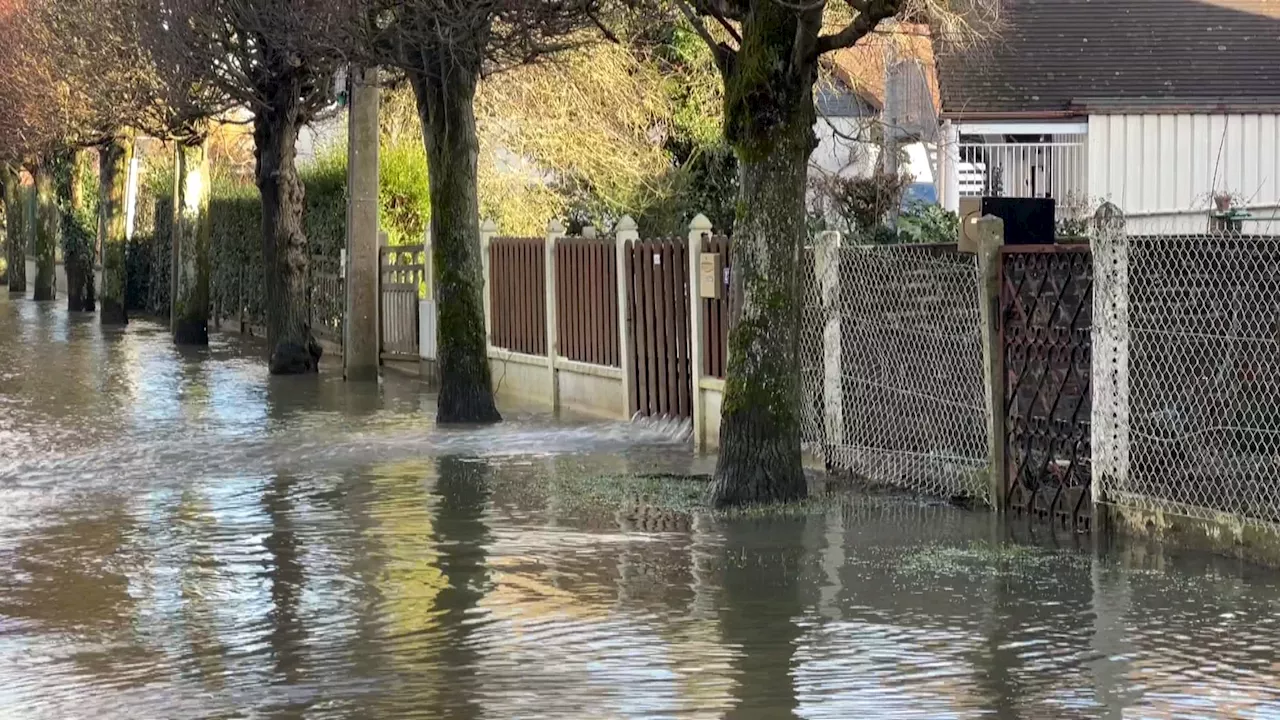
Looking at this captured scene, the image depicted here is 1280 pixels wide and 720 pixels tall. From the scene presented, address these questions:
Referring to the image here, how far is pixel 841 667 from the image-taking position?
6641 mm

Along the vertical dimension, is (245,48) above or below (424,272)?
above

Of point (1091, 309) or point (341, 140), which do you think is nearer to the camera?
point (1091, 309)

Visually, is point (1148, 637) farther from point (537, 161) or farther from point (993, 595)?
point (537, 161)

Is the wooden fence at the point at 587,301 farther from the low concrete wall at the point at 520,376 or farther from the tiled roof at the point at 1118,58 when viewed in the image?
the tiled roof at the point at 1118,58

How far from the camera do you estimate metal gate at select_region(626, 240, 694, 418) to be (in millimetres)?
13969

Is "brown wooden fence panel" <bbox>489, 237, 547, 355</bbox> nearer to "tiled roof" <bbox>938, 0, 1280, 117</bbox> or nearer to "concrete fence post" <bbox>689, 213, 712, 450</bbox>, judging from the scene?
"concrete fence post" <bbox>689, 213, 712, 450</bbox>

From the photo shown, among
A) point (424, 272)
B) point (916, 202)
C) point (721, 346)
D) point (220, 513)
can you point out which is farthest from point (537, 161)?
point (220, 513)

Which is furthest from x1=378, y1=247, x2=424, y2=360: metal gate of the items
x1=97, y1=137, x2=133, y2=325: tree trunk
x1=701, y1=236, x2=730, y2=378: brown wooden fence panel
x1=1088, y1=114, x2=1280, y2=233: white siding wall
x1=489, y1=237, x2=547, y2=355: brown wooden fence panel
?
x1=97, y1=137, x2=133, y2=325: tree trunk

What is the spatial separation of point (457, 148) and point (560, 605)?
8.25m

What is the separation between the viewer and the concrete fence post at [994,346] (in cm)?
997

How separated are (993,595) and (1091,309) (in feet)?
6.81

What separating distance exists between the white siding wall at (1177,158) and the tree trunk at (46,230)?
25940 mm

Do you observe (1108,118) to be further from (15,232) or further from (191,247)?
(15,232)

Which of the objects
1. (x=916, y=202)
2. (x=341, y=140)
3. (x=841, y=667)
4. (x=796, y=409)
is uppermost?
(x=341, y=140)
